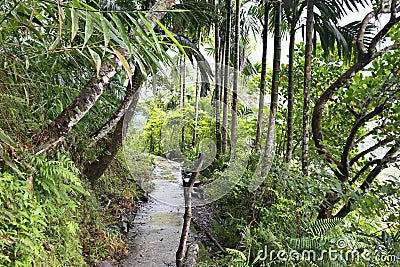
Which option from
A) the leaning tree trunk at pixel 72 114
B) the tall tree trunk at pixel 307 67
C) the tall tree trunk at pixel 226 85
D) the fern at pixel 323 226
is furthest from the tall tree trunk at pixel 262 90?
the leaning tree trunk at pixel 72 114

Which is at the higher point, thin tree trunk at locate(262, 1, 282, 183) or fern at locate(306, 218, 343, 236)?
thin tree trunk at locate(262, 1, 282, 183)

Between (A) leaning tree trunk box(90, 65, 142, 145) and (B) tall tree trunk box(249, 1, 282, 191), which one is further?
Answer: (B) tall tree trunk box(249, 1, 282, 191)

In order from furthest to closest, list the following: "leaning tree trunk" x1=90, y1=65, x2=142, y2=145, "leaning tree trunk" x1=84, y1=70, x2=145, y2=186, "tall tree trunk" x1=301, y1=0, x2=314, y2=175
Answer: "leaning tree trunk" x1=84, y1=70, x2=145, y2=186 < "tall tree trunk" x1=301, y1=0, x2=314, y2=175 < "leaning tree trunk" x1=90, y1=65, x2=142, y2=145

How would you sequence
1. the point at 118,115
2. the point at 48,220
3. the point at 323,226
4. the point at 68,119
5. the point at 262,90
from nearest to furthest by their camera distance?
the point at 68,119, the point at 48,220, the point at 323,226, the point at 118,115, the point at 262,90

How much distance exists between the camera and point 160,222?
412 cm

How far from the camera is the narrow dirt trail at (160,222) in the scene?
10.4 feet

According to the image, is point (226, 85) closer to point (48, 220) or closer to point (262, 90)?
point (262, 90)

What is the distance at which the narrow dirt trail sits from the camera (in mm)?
3182

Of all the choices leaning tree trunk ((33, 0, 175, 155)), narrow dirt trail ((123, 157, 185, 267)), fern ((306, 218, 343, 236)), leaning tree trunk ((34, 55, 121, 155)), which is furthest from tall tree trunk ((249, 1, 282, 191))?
leaning tree trunk ((34, 55, 121, 155))

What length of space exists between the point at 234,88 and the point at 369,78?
5.22 ft

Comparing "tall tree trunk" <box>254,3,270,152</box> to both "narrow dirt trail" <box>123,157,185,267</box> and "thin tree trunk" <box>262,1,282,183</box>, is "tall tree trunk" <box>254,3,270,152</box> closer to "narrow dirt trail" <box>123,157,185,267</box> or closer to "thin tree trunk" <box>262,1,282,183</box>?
"thin tree trunk" <box>262,1,282,183</box>

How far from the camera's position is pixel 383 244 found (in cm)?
254

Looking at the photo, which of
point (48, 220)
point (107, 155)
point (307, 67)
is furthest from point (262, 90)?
point (48, 220)

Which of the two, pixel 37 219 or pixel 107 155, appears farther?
pixel 107 155
